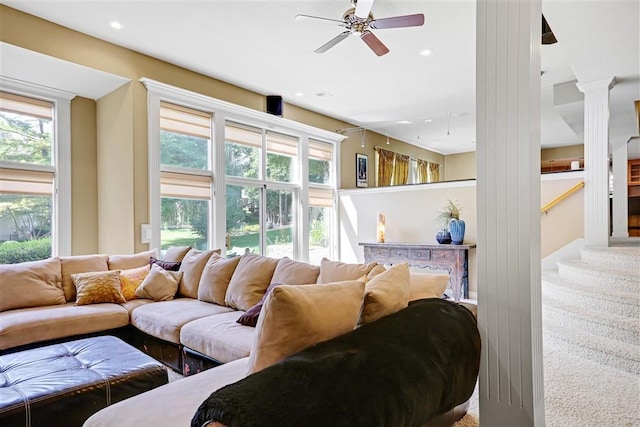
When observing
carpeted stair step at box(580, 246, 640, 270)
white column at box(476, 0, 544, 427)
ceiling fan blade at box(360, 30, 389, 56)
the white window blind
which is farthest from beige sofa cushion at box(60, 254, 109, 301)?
carpeted stair step at box(580, 246, 640, 270)

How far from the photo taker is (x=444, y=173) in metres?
10.8

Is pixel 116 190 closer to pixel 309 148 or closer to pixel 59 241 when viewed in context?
pixel 59 241

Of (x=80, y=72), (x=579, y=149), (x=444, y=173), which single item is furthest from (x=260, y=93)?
(x=579, y=149)

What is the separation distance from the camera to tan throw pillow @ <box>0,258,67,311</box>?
3.18 metres

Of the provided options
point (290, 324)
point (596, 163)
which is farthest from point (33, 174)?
point (596, 163)

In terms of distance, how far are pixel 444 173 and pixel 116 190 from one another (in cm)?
873

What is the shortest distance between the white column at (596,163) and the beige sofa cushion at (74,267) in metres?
5.42

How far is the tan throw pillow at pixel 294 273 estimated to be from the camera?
2875 mm

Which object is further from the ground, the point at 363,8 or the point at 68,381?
the point at 363,8

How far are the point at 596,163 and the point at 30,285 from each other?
5.99m

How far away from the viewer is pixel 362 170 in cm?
778

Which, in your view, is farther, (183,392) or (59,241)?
(59,241)

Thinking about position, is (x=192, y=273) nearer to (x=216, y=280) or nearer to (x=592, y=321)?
(x=216, y=280)

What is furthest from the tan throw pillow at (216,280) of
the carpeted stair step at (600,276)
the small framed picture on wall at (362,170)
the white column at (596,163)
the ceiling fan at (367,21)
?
the small framed picture on wall at (362,170)
